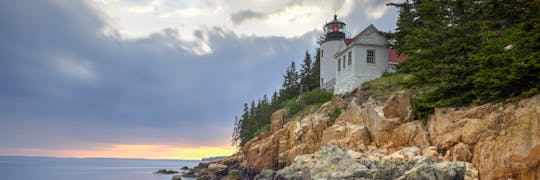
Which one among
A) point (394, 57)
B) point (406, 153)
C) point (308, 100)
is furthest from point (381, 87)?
point (406, 153)

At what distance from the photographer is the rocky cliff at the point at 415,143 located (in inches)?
604

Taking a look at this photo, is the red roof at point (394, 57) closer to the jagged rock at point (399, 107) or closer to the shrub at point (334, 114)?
the shrub at point (334, 114)

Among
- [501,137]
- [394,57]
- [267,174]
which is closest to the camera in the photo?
[501,137]

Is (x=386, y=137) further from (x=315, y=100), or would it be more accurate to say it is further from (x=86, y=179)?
(x=86, y=179)

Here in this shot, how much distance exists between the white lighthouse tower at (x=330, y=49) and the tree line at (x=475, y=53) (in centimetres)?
1595

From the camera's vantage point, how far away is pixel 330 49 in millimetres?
42656

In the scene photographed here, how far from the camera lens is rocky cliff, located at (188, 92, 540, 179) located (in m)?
15.4

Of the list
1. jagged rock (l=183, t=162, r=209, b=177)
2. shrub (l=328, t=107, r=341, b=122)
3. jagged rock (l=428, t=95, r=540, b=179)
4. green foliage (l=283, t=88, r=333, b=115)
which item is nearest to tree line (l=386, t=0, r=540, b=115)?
jagged rock (l=428, t=95, r=540, b=179)

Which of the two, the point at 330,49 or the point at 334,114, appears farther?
the point at 330,49

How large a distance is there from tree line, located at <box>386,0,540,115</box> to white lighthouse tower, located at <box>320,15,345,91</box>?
16.0m

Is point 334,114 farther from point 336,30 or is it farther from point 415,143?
point 336,30

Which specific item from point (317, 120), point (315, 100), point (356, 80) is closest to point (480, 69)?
point (317, 120)

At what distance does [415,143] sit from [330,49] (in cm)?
2340

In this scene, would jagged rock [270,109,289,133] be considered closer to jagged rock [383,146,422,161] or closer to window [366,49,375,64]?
window [366,49,375,64]
